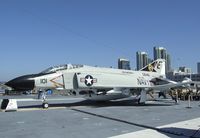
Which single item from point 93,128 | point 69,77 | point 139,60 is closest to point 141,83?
point 69,77

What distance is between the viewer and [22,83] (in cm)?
1695

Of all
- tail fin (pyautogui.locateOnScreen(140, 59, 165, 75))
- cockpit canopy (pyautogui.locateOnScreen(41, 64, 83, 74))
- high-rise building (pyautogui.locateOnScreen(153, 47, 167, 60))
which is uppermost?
high-rise building (pyautogui.locateOnScreen(153, 47, 167, 60))

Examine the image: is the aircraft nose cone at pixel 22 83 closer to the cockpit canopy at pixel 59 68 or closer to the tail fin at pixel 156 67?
the cockpit canopy at pixel 59 68

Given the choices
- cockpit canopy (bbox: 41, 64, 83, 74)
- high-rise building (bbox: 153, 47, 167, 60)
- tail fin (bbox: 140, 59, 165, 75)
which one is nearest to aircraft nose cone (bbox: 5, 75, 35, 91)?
cockpit canopy (bbox: 41, 64, 83, 74)

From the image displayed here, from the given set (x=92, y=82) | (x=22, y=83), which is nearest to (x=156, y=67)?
(x=92, y=82)

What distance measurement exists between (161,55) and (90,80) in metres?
89.5

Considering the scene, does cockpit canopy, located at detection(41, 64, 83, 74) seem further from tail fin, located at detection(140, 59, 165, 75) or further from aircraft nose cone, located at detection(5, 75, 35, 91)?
tail fin, located at detection(140, 59, 165, 75)

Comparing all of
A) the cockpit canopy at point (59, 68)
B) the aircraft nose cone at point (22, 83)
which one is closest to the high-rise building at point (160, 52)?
the cockpit canopy at point (59, 68)

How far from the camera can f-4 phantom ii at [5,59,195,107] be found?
1748 centimetres

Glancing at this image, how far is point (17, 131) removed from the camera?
31.0 ft

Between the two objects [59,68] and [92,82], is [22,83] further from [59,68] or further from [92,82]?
[92,82]

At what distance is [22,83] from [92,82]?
460 cm

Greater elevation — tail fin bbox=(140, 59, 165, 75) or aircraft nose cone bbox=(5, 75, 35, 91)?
tail fin bbox=(140, 59, 165, 75)

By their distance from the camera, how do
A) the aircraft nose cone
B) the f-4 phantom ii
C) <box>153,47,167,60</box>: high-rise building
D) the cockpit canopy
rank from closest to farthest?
1. the aircraft nose cone
2. the f-4 phantom ii
3. the cockpit canopy
4. <box>153,47,167,60</box>: high-rise building
